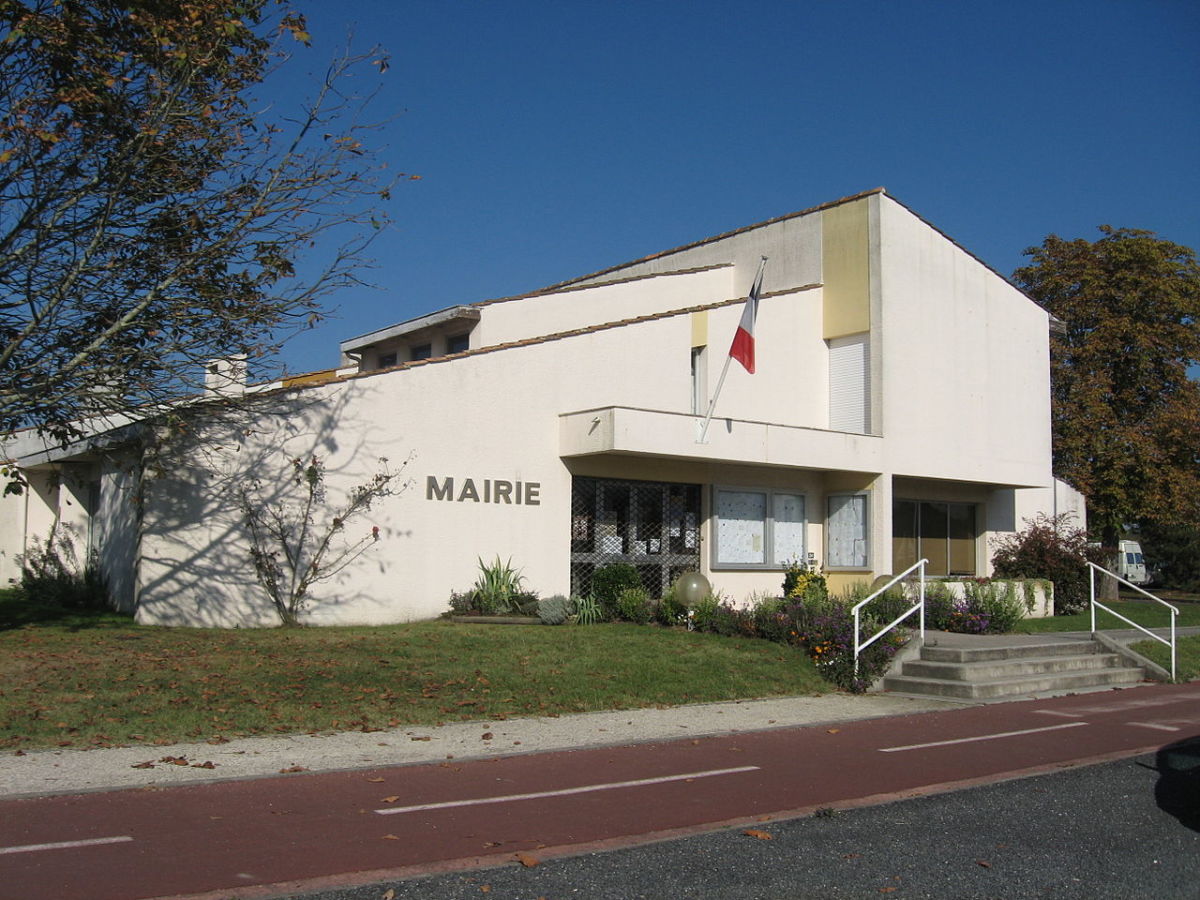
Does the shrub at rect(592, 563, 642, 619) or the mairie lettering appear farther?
the shrub at rect(592, 563, 642, 619)

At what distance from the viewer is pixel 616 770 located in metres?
9.37

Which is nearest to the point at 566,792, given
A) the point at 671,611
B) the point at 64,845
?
the point at 64,845

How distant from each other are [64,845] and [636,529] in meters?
13.8

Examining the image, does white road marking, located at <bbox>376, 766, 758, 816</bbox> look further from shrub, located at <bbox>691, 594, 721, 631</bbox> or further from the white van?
the white van

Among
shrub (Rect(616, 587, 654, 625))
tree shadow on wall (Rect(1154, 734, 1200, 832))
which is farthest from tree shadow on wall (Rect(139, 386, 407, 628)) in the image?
tree shadow on wall (Rect(1154, 734, 1200, 832))

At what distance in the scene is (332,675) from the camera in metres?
12.2

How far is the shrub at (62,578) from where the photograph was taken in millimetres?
18422

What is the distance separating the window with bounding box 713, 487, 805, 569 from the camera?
20703mm

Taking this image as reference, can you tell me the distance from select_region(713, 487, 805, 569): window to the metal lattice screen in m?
0.47

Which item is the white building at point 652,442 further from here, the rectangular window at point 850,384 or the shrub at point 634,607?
the shrub at point 634,607

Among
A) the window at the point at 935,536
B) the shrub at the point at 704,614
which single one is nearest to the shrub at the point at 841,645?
the shrub at the point at 704,614

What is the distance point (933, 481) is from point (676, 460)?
7.76 meters

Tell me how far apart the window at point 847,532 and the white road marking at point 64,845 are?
17.1m

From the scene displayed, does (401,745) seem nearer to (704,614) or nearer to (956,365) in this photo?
(704,614)
